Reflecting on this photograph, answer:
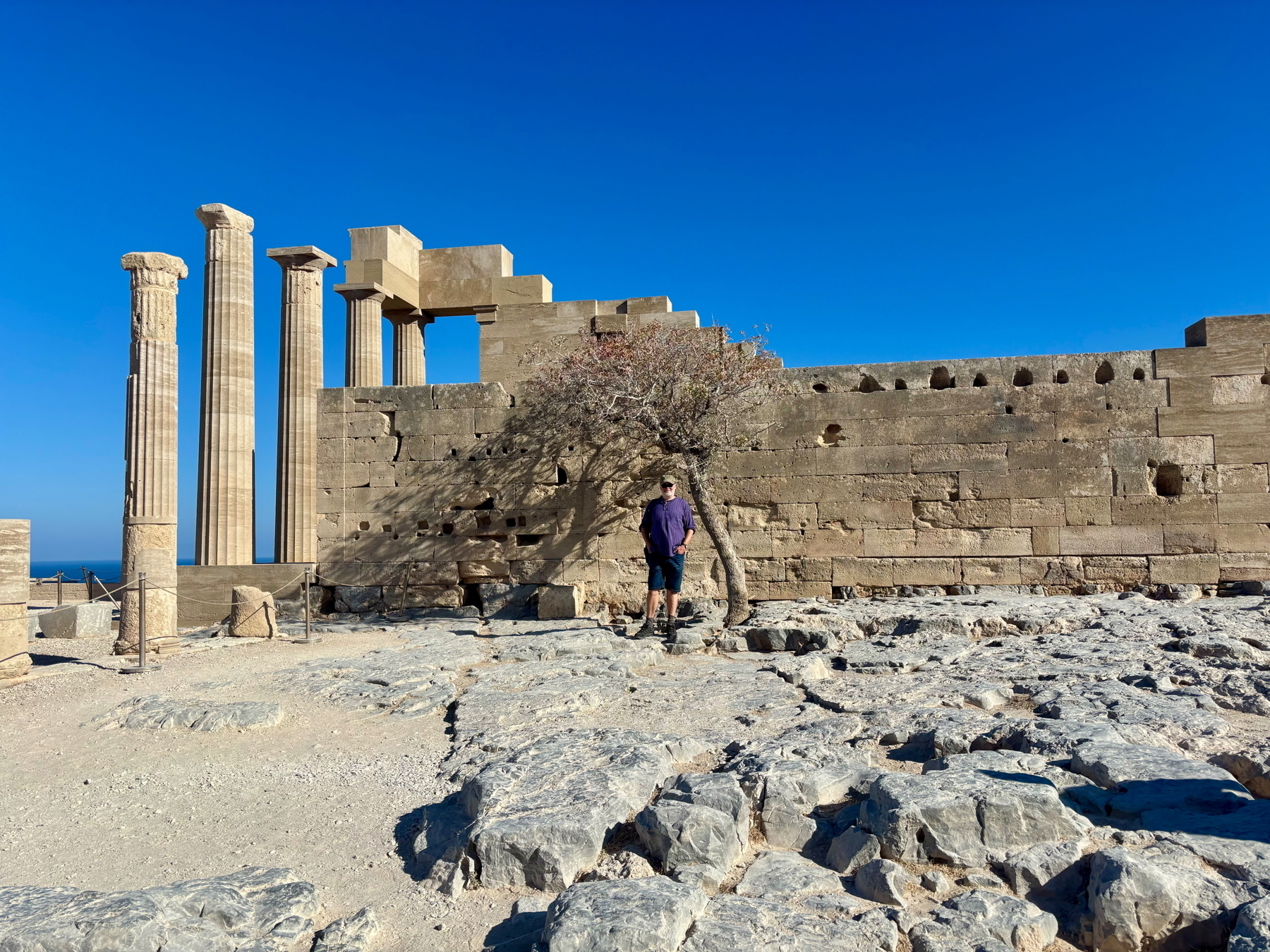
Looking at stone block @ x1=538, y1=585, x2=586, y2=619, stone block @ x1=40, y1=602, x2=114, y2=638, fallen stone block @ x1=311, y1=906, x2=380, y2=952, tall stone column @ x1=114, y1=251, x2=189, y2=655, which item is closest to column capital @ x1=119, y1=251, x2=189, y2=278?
tall stone column @ x1=114, y1=251, x2=189, y2=655

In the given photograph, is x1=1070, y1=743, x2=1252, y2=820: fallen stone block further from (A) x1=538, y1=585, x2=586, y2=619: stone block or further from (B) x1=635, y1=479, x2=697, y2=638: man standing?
(A) x1=538, y1=585, x2=586, y2=619: stone block

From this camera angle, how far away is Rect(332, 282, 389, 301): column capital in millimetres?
14523

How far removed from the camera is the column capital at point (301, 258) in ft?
50.9

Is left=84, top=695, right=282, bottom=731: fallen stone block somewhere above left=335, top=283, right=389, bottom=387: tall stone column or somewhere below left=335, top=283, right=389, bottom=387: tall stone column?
below

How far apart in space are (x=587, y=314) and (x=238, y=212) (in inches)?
267

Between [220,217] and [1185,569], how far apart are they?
1478 centimetres

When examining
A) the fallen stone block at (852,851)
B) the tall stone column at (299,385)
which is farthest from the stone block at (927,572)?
the tall stone column at (299,385)

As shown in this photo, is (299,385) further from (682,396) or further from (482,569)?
(682,396)

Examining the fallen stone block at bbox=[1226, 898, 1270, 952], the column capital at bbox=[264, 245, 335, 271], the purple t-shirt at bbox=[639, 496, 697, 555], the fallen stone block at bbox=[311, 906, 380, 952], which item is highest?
the column capital at bbox=[264, 245, 335, 271]

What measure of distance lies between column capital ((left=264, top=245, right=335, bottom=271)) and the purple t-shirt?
978cm

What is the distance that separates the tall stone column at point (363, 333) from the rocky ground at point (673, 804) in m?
8.59

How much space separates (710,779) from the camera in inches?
150

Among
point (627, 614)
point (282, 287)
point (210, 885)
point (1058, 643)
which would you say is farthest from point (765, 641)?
point (282, 287)

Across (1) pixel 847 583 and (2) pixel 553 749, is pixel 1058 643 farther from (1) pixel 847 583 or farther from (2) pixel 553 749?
(2) pixel 553 749
